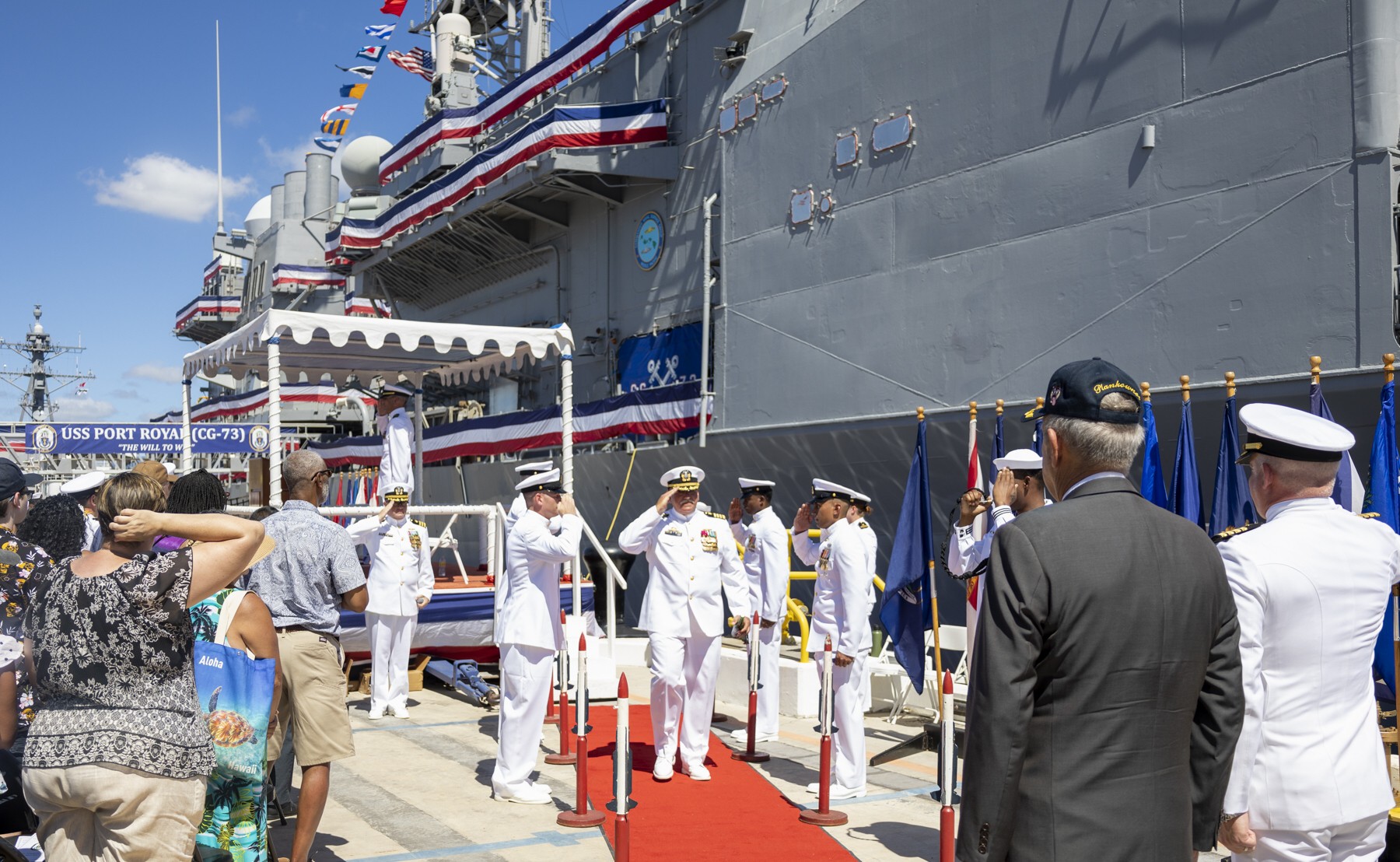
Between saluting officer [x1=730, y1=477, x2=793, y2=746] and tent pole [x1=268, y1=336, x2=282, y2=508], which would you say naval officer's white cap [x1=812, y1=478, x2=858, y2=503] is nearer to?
saluting officer [x1=730, y1=477, x2=793, y2=746]

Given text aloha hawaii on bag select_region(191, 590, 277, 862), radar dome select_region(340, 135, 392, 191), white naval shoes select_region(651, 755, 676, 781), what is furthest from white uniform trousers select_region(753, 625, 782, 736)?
radar dome select_region(340, 135, 392, 191)

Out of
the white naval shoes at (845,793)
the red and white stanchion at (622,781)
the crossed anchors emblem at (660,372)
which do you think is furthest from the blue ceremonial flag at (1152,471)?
the crossed anchors emblem at (660,372)

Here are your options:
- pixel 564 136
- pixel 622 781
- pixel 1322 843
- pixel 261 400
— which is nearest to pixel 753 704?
pixel 622 781

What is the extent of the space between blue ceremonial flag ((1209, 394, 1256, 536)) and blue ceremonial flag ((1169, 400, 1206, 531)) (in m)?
0.14

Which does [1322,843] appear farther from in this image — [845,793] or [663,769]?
[663,769]

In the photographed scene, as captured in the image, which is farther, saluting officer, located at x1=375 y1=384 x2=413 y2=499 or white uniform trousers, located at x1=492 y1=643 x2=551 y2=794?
saluting officer, located at x1=375 y1=384 x2=413 y2=499

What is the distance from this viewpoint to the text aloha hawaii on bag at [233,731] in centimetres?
332

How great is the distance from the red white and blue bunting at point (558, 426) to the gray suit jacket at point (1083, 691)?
11976 millimetres

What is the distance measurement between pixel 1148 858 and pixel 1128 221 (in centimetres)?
812

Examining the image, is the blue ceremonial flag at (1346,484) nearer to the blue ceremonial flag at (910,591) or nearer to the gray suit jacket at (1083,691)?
the blue ceremonial flag at (910,591)

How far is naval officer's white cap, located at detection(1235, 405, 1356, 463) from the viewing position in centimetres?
270

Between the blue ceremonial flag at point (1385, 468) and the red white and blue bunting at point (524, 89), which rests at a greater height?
the red white and blue bunting at point (524, 89)

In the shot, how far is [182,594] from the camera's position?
112 inches

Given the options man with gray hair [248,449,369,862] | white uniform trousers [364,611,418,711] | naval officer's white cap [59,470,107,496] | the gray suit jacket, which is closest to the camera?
the gray suit jacket
